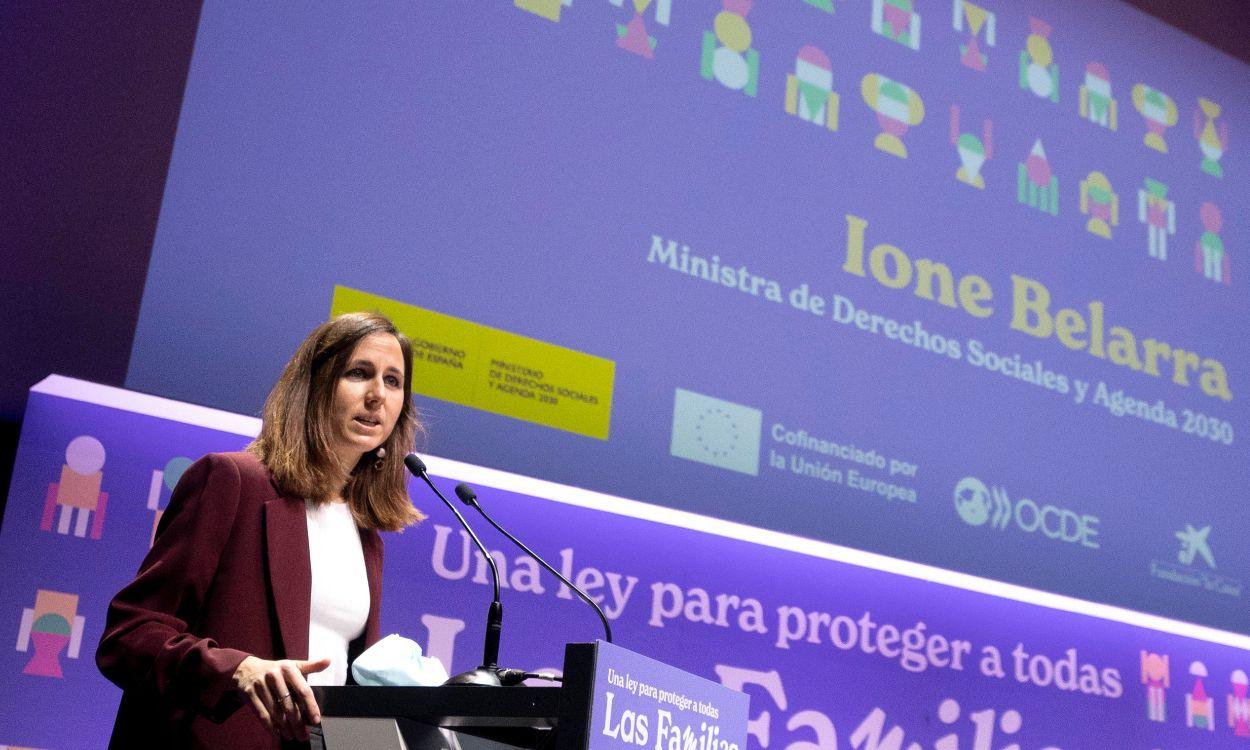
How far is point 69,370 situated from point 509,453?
0.97 metres

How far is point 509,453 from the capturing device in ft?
10.2

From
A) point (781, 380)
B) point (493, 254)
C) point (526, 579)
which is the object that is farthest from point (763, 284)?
point (526, 579)

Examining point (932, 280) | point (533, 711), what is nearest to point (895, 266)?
point (932, 280)

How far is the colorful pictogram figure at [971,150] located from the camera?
4039mm

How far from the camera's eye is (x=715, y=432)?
11.1ft

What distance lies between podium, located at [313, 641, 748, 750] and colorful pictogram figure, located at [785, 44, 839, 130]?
2.55 m

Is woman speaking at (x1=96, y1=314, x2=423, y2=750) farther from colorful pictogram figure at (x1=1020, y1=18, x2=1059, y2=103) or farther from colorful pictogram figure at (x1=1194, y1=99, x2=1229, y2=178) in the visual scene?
colorful pictogram figure at (x1=1194, y1=99, x2=1229, y2=178)

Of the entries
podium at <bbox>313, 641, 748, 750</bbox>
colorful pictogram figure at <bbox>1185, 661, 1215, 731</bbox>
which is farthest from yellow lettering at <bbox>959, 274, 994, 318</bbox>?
podium at <bbox>313, 641, 748, 750</bbox>

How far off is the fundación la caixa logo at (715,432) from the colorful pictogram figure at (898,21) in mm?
1341

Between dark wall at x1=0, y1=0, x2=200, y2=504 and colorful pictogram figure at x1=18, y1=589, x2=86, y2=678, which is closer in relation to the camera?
colorful pictogram figure at x1=18, y1=589, x2=86, y2=678

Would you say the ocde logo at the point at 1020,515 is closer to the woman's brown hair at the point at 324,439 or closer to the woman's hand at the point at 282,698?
the woman's brown hair at the point at 324,439

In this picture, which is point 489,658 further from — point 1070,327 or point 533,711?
point 1070,327

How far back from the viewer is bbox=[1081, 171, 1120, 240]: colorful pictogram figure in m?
4.24

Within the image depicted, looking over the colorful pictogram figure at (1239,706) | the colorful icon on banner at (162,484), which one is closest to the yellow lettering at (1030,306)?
the colorful pictogram figure at (1239,706)
